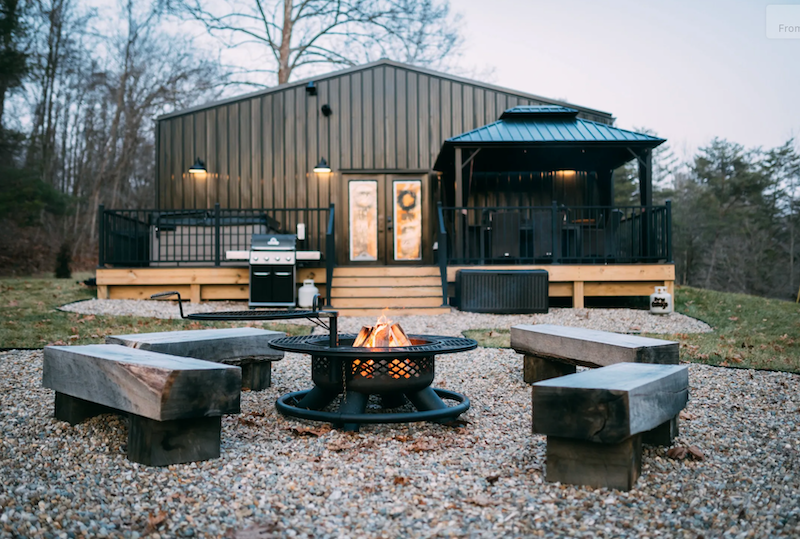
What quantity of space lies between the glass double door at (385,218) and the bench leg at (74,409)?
9035 millimetres

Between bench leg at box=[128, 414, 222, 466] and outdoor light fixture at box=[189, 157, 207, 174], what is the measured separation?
10.1m

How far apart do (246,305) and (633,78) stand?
57.5 ft

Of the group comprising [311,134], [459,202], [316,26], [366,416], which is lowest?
[366,416]

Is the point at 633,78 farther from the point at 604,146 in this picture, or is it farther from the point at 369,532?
the point at 369,532

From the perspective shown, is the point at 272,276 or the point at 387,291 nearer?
the point at 272,276

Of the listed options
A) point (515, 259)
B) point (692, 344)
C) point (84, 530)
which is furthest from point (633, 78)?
point (84, 530)

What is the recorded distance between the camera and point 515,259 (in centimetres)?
957

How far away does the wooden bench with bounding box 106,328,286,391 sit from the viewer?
11.6ft

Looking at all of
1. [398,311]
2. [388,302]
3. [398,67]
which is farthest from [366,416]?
[398,67]

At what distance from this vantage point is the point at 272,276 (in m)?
8.98

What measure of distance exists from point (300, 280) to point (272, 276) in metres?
0.90

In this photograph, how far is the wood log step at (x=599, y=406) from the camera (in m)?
2.14

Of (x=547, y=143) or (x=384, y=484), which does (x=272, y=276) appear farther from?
(x=384, y=484)

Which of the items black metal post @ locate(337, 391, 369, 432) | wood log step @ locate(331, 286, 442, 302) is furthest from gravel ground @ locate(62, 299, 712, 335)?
black metal post @ locate(337, 391, 369, 432)
